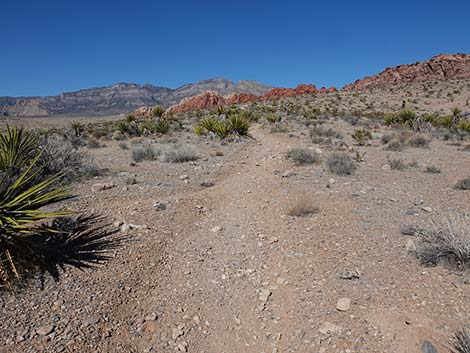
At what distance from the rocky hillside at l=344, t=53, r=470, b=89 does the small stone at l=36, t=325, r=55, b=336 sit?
52.1 meters

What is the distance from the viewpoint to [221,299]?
347 cm

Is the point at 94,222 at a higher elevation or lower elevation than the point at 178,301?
higher

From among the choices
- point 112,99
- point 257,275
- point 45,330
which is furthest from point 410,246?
point 112,99

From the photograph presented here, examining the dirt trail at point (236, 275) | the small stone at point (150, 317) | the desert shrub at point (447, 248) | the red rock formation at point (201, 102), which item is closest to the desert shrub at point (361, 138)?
the dirt trail at point (236, 275)

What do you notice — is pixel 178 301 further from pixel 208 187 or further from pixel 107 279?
pixel 208 187

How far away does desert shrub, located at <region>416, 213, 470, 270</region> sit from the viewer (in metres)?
3.37

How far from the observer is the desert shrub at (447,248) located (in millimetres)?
3374

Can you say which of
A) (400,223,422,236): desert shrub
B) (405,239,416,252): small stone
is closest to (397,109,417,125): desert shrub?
(400,223,422,236): desert shrub

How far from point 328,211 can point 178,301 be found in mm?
2992

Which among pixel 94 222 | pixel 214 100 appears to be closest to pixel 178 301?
pixel 94 222

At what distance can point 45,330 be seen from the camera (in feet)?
9.27

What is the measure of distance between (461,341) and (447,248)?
135 cm

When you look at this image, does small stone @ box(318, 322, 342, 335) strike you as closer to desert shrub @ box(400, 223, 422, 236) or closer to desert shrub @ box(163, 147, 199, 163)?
desert shrub @ box(400, 223, 422, 236)

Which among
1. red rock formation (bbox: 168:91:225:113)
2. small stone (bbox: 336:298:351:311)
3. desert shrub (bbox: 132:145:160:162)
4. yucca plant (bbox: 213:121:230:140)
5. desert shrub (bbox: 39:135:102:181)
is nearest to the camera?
small stone (bbox: 336:298:351:311)
